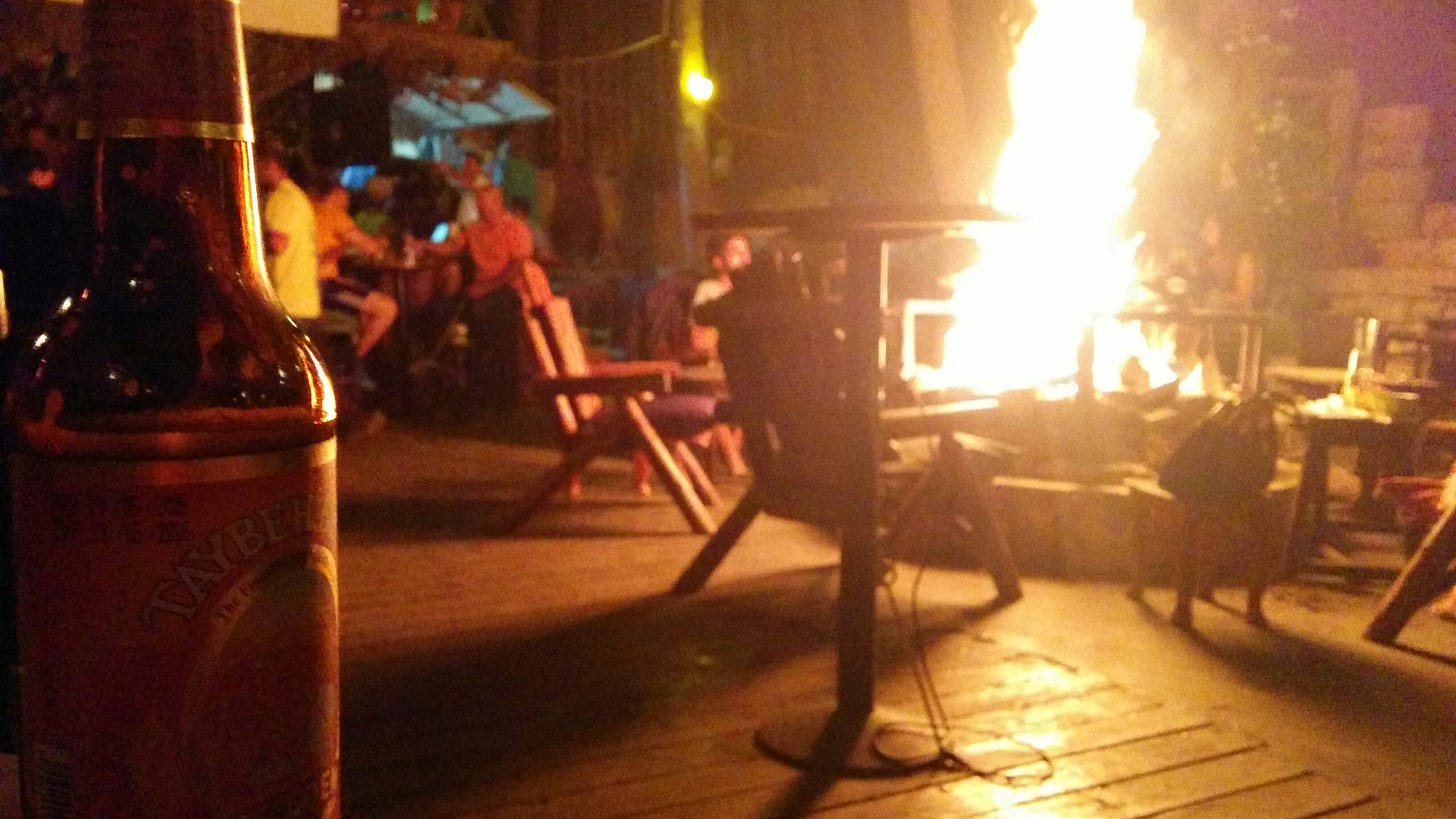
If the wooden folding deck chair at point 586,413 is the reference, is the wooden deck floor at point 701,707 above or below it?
below

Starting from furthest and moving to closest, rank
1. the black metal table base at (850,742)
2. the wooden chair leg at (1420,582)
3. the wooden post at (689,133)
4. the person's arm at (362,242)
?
the wooden post at (689,133) < the person's arm at (362,242) < the wooden chair leg at (1420,582) < the black metal table base at (850,742)

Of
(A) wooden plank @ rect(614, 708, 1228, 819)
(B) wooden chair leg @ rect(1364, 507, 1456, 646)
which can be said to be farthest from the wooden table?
(A) wooden plank @ rect(614, 708, 1228, 819)

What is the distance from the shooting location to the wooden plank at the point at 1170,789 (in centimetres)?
218

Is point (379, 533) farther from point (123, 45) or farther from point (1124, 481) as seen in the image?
point (123, 45)

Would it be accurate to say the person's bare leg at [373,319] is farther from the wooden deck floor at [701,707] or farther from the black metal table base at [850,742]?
the black metal table base at [850,742]

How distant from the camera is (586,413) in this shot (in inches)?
195

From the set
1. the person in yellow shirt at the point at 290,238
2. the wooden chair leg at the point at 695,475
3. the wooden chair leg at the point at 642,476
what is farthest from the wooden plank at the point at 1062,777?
the person in yellow shirt at the point at 290,238

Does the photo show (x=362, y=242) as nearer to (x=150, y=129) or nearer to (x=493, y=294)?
(x=493, y=294)

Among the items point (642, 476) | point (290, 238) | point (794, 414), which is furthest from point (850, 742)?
point (290, 238)

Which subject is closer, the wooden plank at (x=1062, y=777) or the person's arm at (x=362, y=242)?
the wooden plank at (x=1062, y=777)

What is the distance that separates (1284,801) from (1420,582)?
4.85 feet

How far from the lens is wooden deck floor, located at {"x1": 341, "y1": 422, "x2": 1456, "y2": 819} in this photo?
2227mm

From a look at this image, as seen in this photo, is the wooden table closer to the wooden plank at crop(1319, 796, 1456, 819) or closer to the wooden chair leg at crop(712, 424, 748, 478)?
the wooden plank at crop(1319, 796, 1456, 819)

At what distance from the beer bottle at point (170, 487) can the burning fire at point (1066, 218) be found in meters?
4.36
